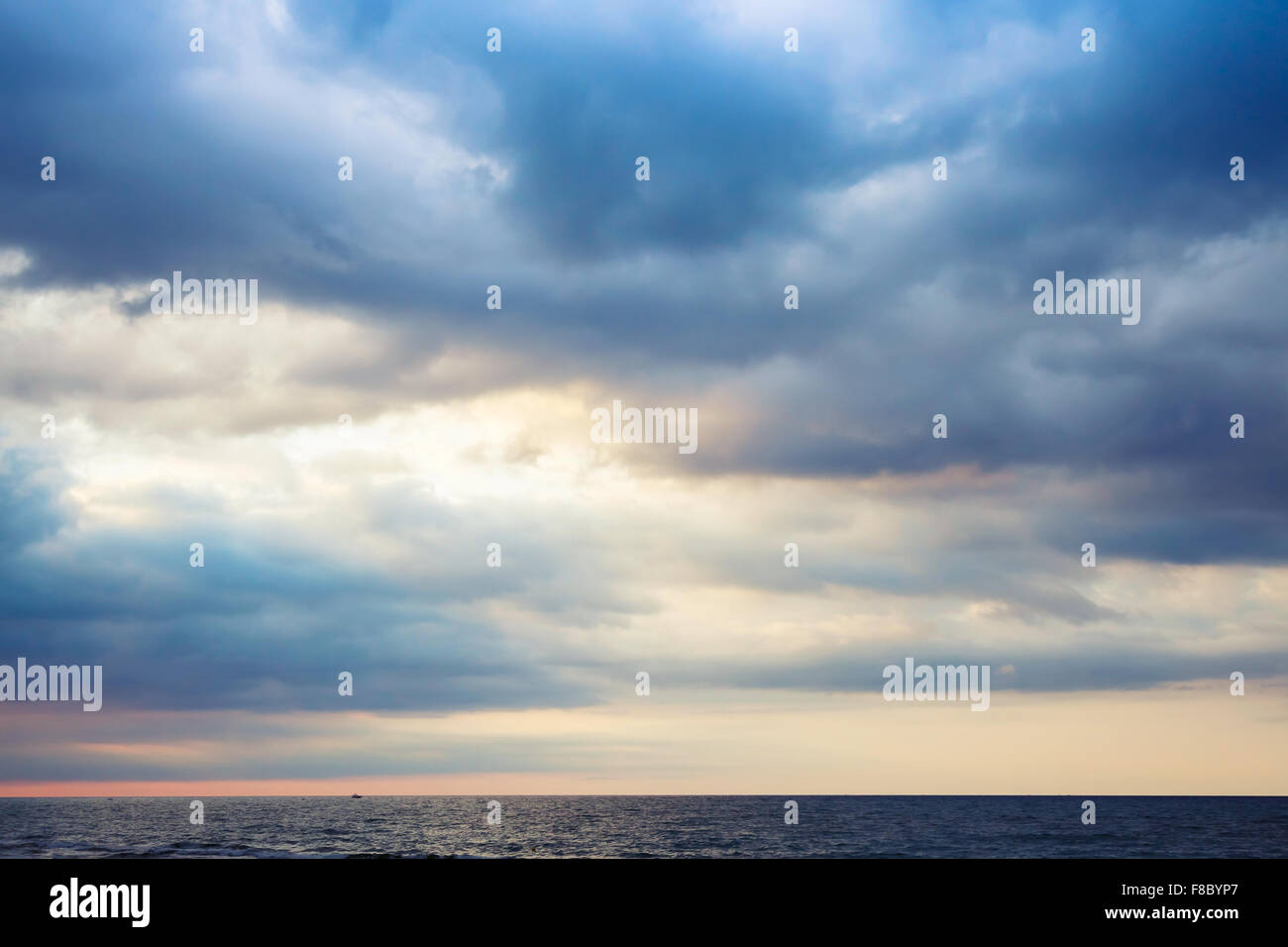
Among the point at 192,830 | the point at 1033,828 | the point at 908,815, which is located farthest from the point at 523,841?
the point at 908,815
